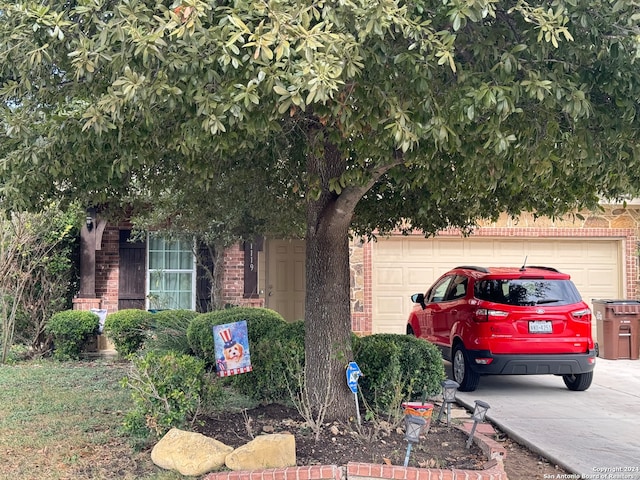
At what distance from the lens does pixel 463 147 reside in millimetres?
4129

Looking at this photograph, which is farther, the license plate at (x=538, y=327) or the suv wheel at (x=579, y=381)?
the suv wheel at (x=579, y=381)

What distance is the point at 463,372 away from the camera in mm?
8484

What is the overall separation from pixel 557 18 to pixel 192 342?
6.19m

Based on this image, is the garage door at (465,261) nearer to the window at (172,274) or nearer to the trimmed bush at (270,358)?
the window at (172,274)

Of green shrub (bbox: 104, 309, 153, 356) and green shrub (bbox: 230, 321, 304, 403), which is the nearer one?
green shrub (bbox: 230, 321, 304, 403)

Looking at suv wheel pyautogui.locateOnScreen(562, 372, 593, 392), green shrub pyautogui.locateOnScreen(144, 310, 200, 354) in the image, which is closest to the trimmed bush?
green shrub pyautogui.locateOnScreen(144, 310, 200, 354)

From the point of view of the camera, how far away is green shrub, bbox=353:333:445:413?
6.28 m

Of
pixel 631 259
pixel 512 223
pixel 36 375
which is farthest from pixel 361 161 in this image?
pixel 631 259

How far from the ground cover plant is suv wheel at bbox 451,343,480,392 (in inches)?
85.6

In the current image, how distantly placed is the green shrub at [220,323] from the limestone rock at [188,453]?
2.53 m

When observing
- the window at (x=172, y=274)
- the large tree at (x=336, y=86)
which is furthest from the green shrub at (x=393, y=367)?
the window at (x=172, y=274)

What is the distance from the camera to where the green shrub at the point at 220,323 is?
768 cm

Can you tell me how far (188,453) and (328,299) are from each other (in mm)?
1868

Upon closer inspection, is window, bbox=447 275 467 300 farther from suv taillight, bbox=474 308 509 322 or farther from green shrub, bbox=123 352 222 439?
green shrub, bbox=123 352 222 439
